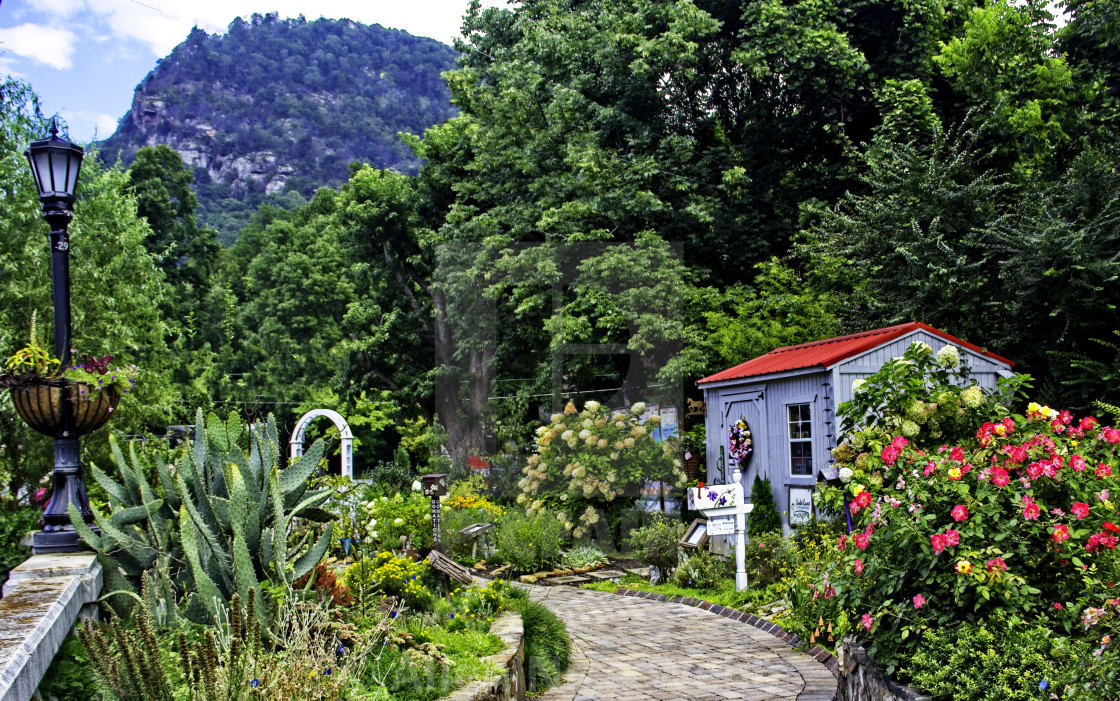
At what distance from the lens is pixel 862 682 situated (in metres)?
4.37

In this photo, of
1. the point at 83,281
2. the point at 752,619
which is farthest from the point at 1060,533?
the point at 83,281

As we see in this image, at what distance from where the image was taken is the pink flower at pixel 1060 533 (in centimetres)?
351

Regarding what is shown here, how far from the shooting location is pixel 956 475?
3.96 m

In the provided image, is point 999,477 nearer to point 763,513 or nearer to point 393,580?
point 393,580

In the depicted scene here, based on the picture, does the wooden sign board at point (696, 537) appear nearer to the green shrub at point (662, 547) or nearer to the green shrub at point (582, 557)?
the green shrub at point (662, 547)

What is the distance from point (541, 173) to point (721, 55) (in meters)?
4.50

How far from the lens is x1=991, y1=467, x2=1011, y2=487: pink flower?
3793 mm

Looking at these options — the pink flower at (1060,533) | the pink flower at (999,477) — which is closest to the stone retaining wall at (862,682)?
the pink flower at (1060,533)

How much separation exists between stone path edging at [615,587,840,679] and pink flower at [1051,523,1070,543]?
6.31ft

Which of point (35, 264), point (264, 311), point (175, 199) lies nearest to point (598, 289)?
point (35, 264)

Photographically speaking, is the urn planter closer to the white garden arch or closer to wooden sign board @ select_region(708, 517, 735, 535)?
wooden sign board @ select_region(708, 517, 735, 535)

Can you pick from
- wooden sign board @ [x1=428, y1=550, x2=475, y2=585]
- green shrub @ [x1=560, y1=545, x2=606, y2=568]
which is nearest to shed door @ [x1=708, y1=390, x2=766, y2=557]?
green shrub @ [x1=560, y1=545, x2=606, y2=568]

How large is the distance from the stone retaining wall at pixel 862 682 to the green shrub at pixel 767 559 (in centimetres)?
362

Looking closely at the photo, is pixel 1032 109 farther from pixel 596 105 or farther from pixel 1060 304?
pixel 596 105
